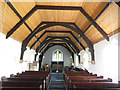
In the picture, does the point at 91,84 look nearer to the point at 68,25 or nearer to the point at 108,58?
the point at 108,58

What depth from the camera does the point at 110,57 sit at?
5219 mm

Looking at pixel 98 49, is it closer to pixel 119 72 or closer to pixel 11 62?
pixel 119 72

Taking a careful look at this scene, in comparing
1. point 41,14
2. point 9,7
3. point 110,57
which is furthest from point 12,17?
point 110,57

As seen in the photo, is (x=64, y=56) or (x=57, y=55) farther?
(x=57, y=55)

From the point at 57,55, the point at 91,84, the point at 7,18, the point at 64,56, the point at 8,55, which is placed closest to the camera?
the point at 91,84

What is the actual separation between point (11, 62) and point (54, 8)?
14.0ft

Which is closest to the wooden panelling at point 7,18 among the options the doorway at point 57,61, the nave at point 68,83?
the nave at point 68,83

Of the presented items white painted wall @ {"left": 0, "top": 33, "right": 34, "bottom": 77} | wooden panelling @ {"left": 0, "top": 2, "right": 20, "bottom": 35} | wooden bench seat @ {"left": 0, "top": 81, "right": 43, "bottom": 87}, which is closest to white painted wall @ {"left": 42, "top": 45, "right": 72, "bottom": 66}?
white painted wall @ {"left": 0, "top": 33, "right": 34, "bottom": 77}

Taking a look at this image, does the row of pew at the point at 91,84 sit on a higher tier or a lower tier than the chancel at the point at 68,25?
lower

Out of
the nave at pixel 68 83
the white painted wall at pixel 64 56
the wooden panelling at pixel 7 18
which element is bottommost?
the nave at pixel 68 83

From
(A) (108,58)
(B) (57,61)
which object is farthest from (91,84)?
(B) (57,61)

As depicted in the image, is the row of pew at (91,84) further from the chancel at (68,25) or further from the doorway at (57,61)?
the doorway at (57,61)

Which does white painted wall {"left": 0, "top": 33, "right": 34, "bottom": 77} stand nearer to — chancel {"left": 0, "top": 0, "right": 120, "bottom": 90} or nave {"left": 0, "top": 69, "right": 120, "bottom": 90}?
chancel {"left": 0, "top": 0, "right": 120, "bottom": 90}

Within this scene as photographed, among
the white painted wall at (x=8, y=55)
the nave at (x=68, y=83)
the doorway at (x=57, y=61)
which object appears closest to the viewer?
the nave at (x=68, y=83)
